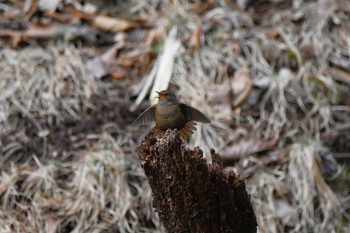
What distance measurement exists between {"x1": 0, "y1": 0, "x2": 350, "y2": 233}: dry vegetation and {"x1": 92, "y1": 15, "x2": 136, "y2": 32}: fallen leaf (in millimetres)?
12

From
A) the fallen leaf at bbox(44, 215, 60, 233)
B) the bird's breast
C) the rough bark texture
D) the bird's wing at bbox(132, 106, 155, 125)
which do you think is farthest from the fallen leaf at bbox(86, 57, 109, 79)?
the rough bark texture

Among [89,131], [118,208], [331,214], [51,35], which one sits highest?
[51,35]

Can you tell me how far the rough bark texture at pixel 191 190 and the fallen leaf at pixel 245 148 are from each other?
179 cm

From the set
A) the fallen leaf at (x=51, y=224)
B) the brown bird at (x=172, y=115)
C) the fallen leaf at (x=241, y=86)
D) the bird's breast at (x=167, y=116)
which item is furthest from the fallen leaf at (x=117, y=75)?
the bird's breast at (x=167, y=116)

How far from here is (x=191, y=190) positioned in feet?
9.21

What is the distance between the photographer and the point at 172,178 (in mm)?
2785

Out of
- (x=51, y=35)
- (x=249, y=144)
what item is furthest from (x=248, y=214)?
(x=51, y=35)

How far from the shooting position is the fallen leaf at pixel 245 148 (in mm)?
4762

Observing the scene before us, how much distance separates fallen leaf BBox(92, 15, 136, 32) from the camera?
5.57 metres

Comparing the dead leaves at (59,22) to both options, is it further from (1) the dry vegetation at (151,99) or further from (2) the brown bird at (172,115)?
(2) the brown bird at (172,115)

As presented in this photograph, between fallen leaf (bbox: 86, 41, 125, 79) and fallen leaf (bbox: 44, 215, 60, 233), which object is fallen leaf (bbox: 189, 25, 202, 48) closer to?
fallen leaf (bbox: 86, 41, 125, 79)

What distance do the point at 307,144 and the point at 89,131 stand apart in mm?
1630

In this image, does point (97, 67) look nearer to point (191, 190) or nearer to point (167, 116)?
point (167, 116)

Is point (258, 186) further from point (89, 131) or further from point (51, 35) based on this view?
point (51, 35)
